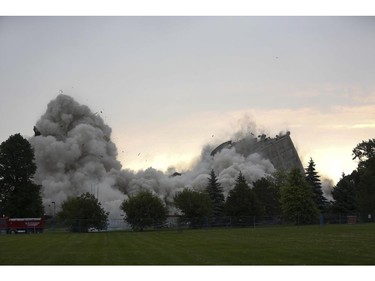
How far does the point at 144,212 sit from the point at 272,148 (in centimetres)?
6482


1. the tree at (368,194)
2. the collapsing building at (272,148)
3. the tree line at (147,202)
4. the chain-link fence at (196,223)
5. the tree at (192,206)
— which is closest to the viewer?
the chain-link fence at (196,223)

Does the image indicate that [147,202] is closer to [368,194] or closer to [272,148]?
[368,194]

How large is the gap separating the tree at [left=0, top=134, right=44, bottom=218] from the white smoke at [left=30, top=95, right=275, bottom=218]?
24552mm

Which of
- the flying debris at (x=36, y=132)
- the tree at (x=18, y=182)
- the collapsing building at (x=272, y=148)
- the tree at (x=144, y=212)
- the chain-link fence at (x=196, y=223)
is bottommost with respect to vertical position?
the chain-link fence at (x=196, y=223)

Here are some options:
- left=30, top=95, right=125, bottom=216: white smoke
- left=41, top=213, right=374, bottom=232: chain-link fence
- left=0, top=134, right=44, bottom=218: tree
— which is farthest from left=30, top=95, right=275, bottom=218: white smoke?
left=41, top=213, right=374, bottom=232: chain-link fence

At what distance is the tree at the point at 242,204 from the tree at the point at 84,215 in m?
15.7

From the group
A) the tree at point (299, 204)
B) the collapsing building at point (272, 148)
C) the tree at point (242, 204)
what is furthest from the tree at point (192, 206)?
the collapsing building at point (272, 148)

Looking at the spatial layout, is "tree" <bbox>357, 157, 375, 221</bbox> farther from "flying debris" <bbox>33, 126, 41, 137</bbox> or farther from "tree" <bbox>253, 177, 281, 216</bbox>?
"flying debris" <bbox>33, 126, 41, 137</bbox>

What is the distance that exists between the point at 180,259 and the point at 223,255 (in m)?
1.82

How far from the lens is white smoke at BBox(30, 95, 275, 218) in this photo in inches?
3826

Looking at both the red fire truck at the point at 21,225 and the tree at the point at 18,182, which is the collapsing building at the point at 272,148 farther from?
the red fire truck at the point at 21,225

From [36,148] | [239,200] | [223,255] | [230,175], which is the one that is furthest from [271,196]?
[223,255]

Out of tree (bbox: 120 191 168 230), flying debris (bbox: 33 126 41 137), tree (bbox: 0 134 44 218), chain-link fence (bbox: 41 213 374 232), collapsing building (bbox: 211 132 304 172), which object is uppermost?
flying debris (bbox: 33 126 41 137)

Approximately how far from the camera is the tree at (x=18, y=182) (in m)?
64.7
